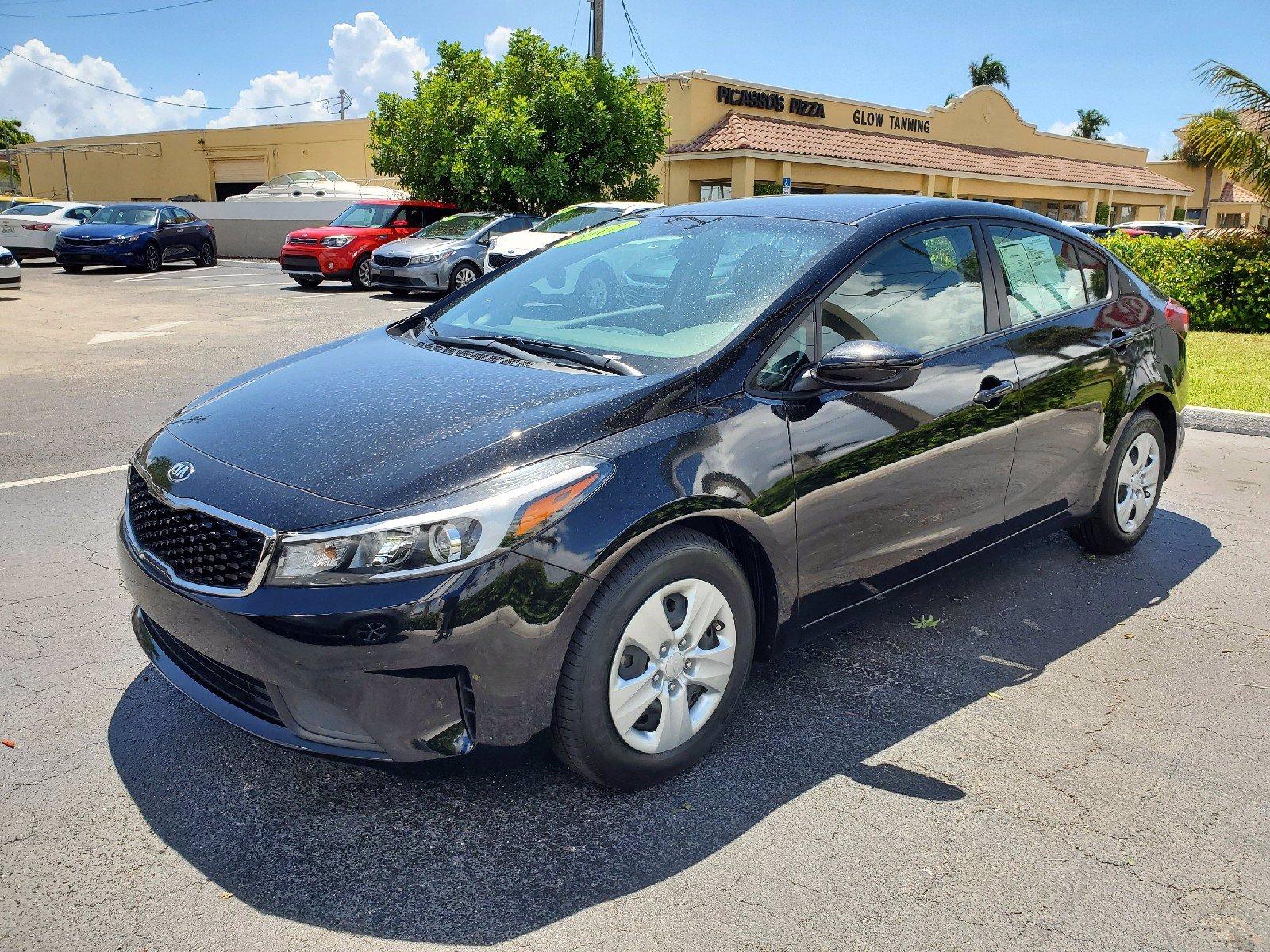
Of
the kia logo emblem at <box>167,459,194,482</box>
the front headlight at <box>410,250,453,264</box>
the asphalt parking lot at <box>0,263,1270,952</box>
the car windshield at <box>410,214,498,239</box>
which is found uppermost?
the car windshield at <box>410,214,498,239</box>

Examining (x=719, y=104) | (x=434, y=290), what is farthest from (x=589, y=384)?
(x=719, y=104)

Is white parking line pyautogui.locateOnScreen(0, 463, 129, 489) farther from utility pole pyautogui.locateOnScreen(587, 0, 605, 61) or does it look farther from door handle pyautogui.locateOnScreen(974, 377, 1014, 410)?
utility pole pyautogui.locateOnScreen(587, 0, 605, 61)

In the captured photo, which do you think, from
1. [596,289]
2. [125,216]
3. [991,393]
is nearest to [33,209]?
[125,216]

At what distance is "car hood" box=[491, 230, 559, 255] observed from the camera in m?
17.1

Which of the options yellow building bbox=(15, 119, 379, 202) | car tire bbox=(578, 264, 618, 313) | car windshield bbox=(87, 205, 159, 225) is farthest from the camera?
yellow building bbox=(15, 119, 379, 202)

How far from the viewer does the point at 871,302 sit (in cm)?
367

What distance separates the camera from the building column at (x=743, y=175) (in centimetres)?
2708

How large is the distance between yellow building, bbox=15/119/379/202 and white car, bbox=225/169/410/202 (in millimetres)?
3990

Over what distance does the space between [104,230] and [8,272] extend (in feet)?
23.3

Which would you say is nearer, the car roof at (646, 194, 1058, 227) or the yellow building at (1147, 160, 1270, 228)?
the car roof at (646, 194, 1058, 227)

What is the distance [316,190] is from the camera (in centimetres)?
3222

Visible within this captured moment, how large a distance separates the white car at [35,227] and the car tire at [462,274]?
509 inches

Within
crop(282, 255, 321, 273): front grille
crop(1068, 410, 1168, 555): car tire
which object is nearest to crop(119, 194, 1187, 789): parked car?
crop(1068, 410, 1168, 555): car tire

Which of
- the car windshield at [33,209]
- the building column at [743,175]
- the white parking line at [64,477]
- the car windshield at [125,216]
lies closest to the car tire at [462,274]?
the car windshield at [125,216]
